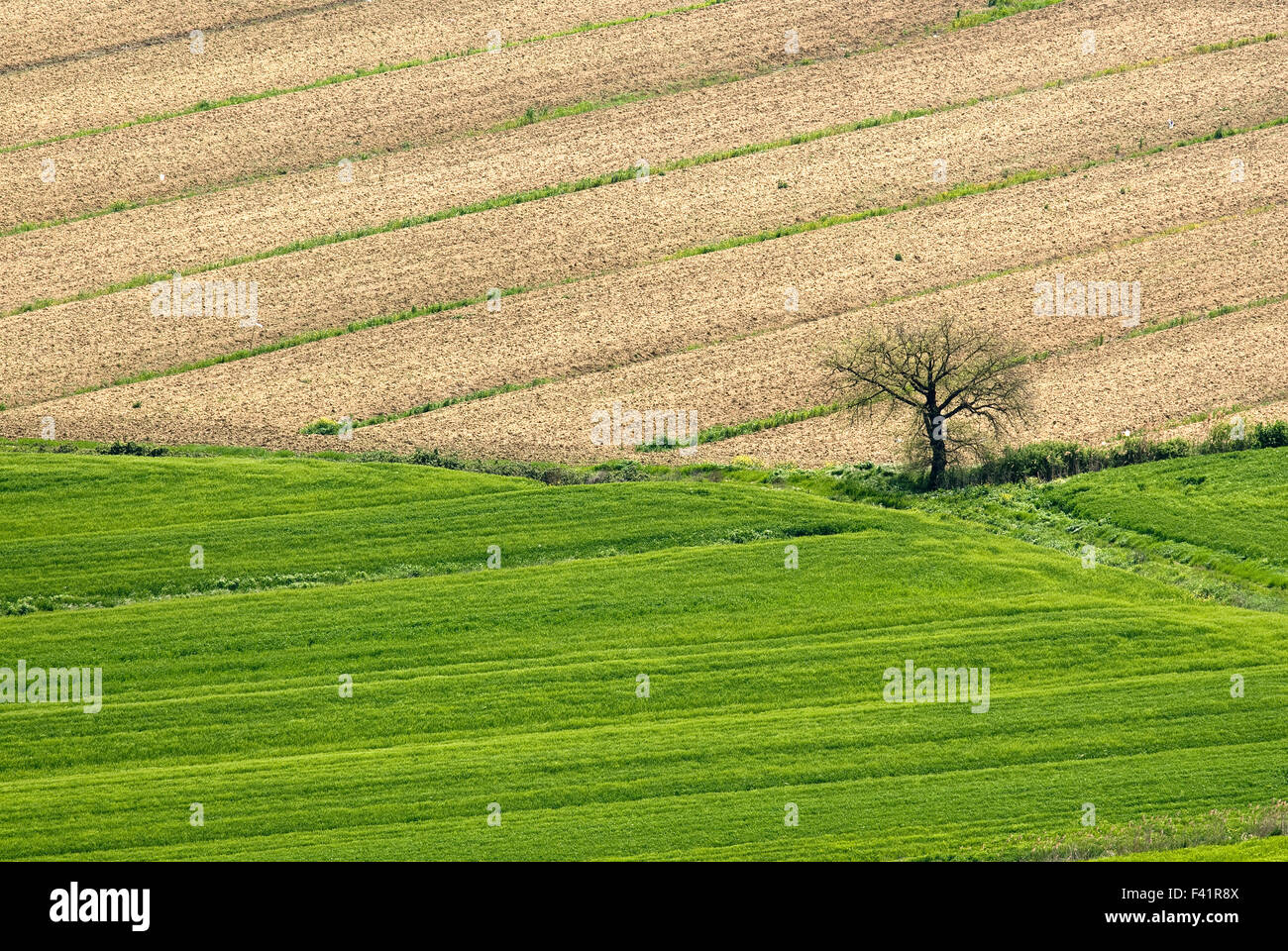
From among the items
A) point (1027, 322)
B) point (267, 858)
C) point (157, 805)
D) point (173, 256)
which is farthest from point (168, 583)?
point (1027, 322)

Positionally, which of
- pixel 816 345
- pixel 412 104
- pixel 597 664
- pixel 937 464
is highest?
pixel 412 104

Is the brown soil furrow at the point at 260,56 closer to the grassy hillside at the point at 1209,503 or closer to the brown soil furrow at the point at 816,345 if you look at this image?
the brown soil furrow at the point at 816,345

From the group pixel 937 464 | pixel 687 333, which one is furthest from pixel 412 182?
pixel 937 464

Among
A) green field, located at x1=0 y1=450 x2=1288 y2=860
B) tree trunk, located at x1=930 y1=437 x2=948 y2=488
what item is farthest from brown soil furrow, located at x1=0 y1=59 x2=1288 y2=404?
tree trunk, located at x1=930 y1=437 x2=948 y2=488

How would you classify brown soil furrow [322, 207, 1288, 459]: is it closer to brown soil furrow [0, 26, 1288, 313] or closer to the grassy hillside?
the grassy hillside

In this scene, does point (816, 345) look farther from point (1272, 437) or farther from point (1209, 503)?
point (1272, 437)

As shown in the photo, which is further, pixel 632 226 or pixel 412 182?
pixel 412 182

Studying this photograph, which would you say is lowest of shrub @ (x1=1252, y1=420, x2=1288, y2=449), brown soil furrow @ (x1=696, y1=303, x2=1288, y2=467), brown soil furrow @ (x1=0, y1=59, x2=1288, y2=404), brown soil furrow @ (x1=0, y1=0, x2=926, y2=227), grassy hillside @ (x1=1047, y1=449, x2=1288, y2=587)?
grassy hillside @ (x1=1047, y1=449, x2=1288, y2=587)

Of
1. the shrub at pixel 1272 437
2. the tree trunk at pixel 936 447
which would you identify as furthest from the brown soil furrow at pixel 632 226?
the shrub at pixel 1272 437
